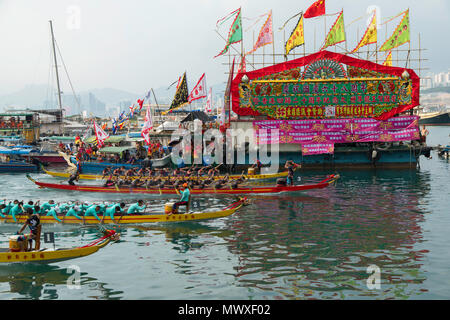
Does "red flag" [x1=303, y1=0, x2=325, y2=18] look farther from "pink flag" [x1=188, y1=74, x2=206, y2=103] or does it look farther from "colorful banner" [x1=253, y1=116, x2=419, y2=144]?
"pink flag" [x1=188, y1=74, x2=206, y2=103]

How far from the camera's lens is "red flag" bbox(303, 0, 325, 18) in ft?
181

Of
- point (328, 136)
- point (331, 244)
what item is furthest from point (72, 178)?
point (328, 136)

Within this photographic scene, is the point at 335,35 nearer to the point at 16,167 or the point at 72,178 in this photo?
the point at 72,178

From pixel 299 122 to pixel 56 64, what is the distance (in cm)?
5553

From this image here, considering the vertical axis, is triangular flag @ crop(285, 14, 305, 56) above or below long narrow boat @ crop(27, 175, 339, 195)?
above

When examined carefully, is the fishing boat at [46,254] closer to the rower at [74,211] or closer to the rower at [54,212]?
the rower at [54,212]

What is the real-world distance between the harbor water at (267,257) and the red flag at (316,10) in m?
27.1

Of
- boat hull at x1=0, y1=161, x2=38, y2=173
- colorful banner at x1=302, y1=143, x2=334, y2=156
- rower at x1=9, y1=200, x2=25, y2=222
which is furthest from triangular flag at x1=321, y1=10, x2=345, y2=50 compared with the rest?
boat hull at x1=0, y1=161, x2=38, y2=173

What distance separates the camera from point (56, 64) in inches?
3580

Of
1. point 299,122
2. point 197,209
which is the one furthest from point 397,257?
point 299,122

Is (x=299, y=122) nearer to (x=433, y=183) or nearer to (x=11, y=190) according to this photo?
(x=433, y=183)

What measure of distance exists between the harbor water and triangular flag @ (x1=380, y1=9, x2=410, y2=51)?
2695 cm

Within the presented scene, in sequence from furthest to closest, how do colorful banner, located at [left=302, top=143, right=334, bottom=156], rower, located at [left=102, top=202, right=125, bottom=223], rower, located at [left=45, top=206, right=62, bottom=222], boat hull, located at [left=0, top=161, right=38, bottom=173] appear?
1. boat hull, located at [left=0, top=161, right=38, bottom=173]
2. colorful banner, located at [left=302, top=143, right=334, bottom=156]
3. rower, located at [left=45, top=206, right=62, bottom=222]
4. rower, located at [left=102, top=202, right=125, bottom=223]

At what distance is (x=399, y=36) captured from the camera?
5812 centimetres
